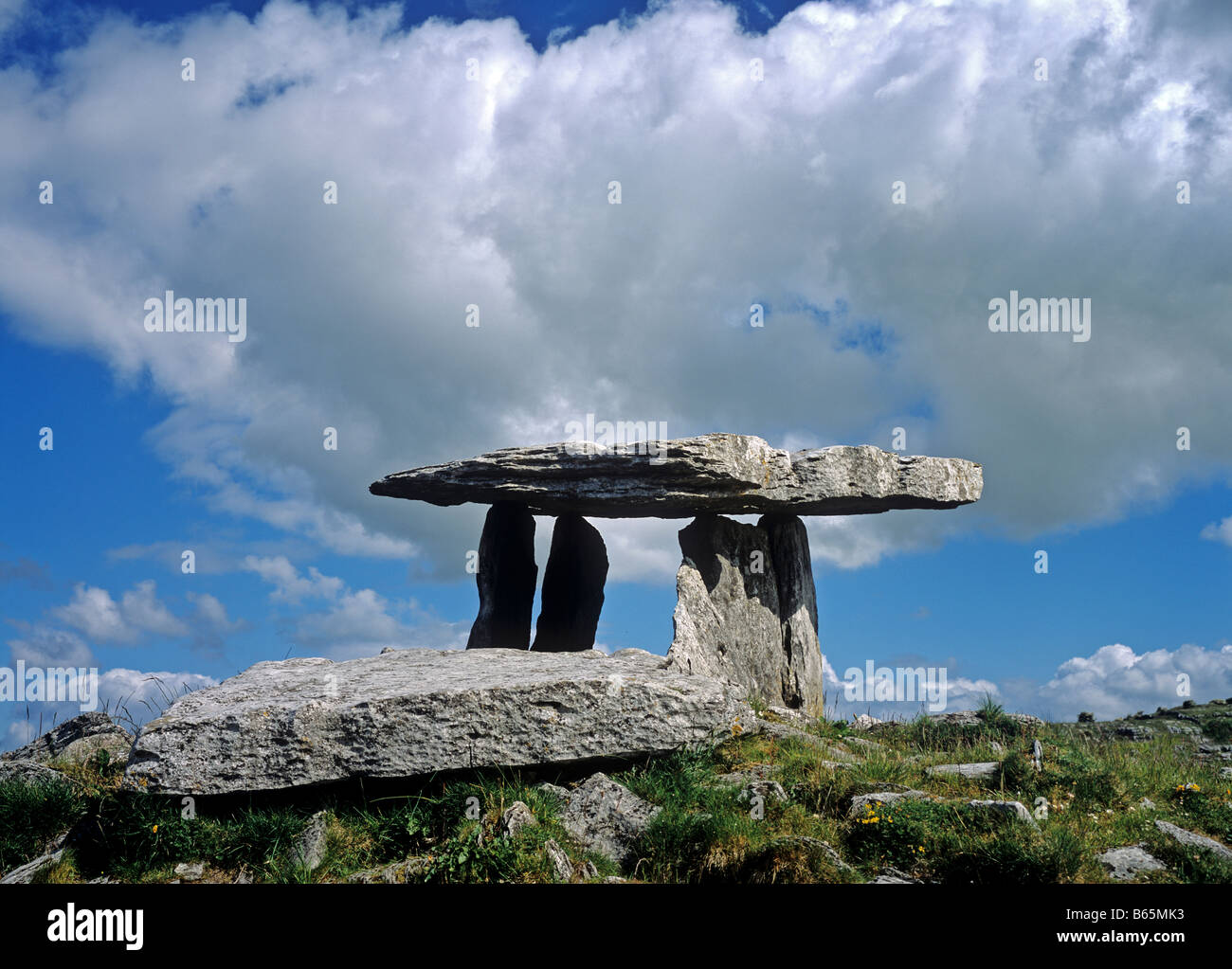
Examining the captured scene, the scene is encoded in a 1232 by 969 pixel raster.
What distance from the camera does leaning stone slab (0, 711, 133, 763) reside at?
35.4 feet

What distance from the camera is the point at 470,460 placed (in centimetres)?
1581

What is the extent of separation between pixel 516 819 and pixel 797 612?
10158 millimetres

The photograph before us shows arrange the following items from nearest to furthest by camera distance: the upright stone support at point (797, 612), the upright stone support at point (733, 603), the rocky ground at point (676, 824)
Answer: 1. the rocky ground at point (676, 824)
2. the upright stone support at point (733, 603)
3. the upright stone support at point (797, 612)

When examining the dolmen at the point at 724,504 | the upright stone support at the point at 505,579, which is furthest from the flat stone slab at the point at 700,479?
the upright stone support at the point at 505,579

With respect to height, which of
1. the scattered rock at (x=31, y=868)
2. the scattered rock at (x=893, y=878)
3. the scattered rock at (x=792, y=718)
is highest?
the scattered rock at (x=792, y=718)

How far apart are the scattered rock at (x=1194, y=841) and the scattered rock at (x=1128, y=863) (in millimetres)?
424

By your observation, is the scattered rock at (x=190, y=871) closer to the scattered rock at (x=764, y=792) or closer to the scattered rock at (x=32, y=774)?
the scattered rock at (x=32, y=774)

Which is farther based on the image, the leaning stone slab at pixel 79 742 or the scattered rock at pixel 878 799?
the leaning stone slab at pixel 79 742

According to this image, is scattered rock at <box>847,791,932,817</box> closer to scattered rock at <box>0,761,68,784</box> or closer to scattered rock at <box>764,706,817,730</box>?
scattered rock at <box>764,706,817,730</box>

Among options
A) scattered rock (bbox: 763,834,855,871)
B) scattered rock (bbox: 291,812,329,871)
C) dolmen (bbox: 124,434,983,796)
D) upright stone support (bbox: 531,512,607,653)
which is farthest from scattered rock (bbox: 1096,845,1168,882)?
upright stone support (bbox: 531,512,607,653)

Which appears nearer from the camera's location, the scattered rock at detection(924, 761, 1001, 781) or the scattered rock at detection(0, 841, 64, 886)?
the scattered rock at detection(0, 841, 64, 886)

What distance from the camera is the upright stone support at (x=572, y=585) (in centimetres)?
1939

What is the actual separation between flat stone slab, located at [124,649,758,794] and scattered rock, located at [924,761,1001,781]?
8.05ft

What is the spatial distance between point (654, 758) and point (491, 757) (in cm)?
164
